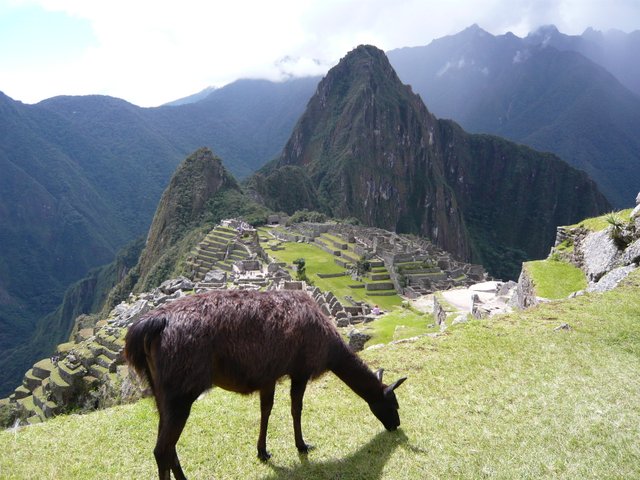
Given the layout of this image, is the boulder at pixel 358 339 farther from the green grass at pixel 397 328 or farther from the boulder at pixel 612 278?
the boulder at pixel 612 278

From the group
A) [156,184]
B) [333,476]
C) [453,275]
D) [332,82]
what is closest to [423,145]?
[332,82]

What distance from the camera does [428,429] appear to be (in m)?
5.30

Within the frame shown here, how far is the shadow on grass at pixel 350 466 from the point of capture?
448 centimetres

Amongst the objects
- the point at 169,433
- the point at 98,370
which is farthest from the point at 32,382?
the point at 169,433

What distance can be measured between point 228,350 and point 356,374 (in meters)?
1.79

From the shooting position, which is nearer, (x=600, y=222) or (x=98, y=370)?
(x=600, y=222)

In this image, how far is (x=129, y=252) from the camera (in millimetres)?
116562

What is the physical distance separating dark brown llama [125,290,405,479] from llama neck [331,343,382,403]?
1 cm

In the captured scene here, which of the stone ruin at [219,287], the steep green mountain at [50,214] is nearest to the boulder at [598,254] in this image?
the stone ruin at [219,287]

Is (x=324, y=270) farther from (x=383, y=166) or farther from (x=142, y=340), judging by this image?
(x=383, y=166)

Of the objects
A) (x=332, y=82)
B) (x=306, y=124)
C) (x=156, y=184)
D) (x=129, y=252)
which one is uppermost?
(x=332, y=82)

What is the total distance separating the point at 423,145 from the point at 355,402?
196 meters

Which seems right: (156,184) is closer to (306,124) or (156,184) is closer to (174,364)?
(306,124)

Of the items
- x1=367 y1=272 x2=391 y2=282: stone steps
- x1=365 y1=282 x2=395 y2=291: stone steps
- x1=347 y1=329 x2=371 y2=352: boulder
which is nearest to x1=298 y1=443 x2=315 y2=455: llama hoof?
x1=347 y1=329 x2=371 y2=352: boulder
